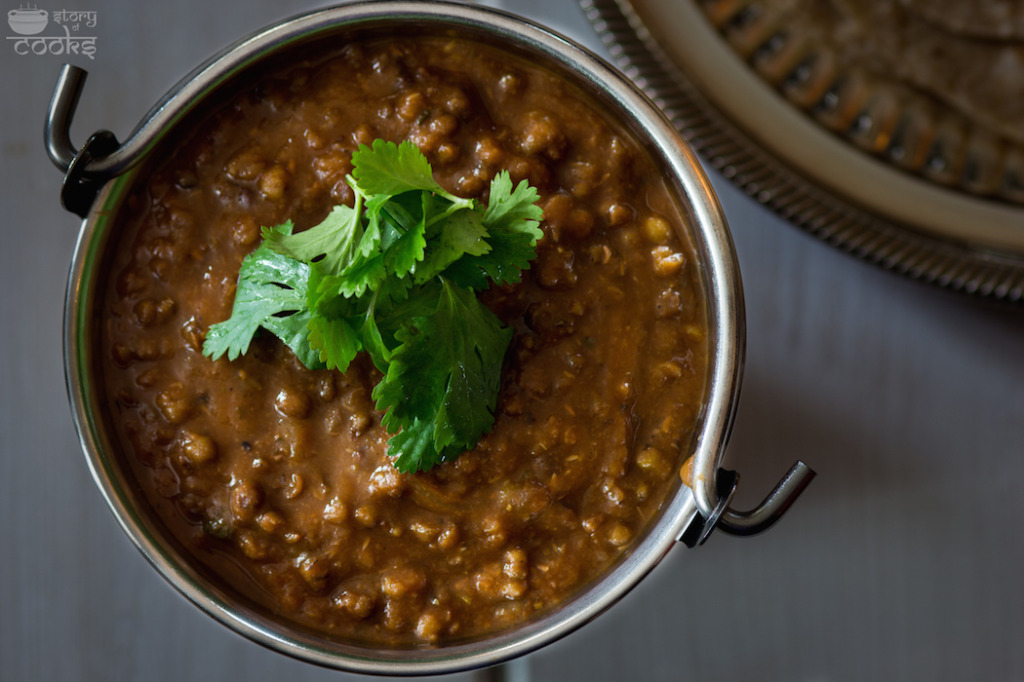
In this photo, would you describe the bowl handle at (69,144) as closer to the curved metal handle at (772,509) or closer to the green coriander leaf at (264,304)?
the green coriander leaf at (264,304)

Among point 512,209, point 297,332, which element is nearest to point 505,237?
point 512,209

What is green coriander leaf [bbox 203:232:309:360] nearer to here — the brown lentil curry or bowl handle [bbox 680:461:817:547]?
the brown lentil curry

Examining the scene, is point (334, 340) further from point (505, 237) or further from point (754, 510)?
point (754, 510)

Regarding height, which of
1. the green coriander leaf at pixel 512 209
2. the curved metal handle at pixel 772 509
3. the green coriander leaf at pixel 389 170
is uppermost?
the green coriander leaf at pixel 389 170

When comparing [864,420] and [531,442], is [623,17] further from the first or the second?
[864,420]

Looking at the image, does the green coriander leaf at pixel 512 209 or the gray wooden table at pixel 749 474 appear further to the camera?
the gray wooden table at pixel 749 474

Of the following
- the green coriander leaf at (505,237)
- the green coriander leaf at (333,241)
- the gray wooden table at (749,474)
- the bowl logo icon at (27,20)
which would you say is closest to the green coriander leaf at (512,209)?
the green coriander leaf at (505,237)

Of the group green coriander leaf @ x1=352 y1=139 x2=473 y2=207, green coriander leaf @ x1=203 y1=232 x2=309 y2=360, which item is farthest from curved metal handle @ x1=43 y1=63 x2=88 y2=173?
green coriander leaf @ x1=352 y1=139 x2=473 y2=207

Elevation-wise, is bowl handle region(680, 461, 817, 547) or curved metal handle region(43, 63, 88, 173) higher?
curved metal handle region(43, 63, 88, 173)
